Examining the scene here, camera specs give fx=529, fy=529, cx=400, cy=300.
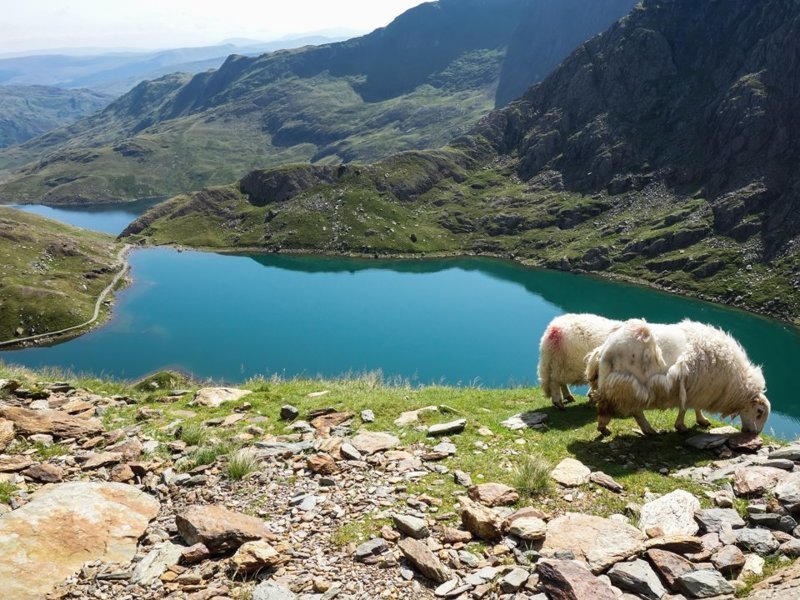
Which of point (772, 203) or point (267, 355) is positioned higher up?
point (772, 203)

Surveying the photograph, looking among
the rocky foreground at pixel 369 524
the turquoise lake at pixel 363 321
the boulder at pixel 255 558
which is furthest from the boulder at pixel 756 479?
the turquoise lake at pixel 363 321

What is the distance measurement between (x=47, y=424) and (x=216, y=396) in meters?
5.18

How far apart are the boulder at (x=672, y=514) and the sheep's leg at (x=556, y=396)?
302 inches

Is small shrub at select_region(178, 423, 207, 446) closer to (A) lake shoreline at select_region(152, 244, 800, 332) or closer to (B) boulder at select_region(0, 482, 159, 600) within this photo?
(B) boulder at select_region(0, 482, 159, 600)

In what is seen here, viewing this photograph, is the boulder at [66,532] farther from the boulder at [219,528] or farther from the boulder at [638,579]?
the boulder at [638,579]

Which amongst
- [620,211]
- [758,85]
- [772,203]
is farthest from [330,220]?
[758,85]

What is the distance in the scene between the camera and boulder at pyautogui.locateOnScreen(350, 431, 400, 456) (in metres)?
11.0

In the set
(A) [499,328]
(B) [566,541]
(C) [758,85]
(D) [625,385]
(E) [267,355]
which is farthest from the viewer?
(C) [758,85]

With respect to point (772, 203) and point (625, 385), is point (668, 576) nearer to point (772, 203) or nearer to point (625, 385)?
point (625, 385)

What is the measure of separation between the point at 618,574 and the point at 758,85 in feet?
739

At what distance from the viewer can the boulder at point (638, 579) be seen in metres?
5.88

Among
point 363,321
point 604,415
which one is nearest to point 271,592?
point 604,415

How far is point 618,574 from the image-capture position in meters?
6.15

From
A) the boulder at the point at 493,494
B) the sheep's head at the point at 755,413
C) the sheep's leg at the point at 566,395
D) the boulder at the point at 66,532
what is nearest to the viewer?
the boulder at the point at 66,532
